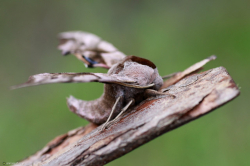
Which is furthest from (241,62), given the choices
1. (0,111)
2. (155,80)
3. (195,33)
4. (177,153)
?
(0,111)

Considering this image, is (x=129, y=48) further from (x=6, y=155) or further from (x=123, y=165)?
(x=6, y=155)

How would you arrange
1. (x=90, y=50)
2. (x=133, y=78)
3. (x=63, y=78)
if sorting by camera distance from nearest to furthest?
(x=63, y=78) < (x=133, y=78) < (x=90, y=50)

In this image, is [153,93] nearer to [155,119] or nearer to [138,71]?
[138,71]

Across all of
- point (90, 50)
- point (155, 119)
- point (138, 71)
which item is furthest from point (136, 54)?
point (155, 119)

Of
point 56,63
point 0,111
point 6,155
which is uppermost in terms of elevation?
point 56,63

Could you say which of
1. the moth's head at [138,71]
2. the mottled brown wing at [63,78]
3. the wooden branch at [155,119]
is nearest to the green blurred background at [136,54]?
the moth's head at [138,71]

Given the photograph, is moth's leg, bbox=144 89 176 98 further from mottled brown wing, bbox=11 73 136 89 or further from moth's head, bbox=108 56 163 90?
mottled brown wing, bbox=11 73 136 89

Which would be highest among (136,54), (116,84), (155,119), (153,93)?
(136,54)
